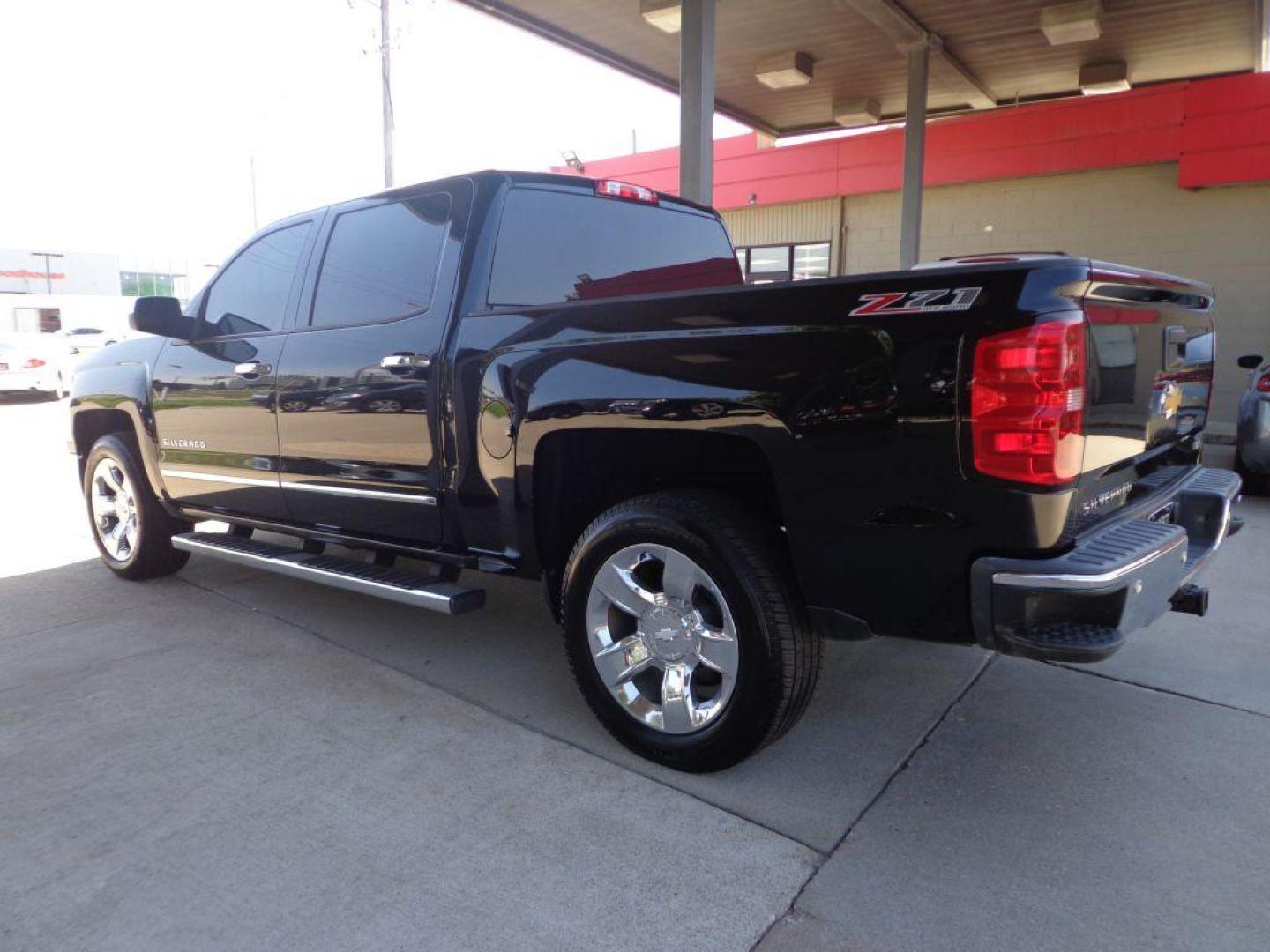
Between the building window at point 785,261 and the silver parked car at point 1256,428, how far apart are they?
9203 millimetres

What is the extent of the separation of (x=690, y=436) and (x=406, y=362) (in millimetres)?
1268

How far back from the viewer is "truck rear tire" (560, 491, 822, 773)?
105 inches

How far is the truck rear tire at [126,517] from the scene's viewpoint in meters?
5.10

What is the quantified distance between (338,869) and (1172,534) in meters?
2.58

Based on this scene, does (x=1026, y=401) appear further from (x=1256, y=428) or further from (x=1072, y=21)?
(x=1072, y=21)

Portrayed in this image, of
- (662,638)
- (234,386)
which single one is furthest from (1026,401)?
(234,386)

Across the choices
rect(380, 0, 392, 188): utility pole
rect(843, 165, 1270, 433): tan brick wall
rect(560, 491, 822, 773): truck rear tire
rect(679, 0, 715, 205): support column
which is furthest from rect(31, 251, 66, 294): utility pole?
rect(560, 491, 822, 773): truck rear tire

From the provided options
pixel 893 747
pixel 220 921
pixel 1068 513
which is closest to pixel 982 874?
pixel 893 747

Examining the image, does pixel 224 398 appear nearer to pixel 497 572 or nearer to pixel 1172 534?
pixel 497 572

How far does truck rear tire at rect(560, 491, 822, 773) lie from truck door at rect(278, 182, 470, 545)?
2.95 feet

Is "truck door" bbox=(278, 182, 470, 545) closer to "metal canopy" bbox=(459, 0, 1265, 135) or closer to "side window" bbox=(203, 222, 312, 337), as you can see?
"side window" bbox=(203, 222, 312, 337)

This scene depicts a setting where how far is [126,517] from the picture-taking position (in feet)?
17.3

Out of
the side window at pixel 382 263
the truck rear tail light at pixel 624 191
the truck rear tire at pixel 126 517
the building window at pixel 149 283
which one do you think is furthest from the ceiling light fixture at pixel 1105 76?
the building window at pixel 149 283

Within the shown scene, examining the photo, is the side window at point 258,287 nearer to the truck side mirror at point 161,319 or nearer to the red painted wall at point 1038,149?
the truck side mirror at point 161,319
